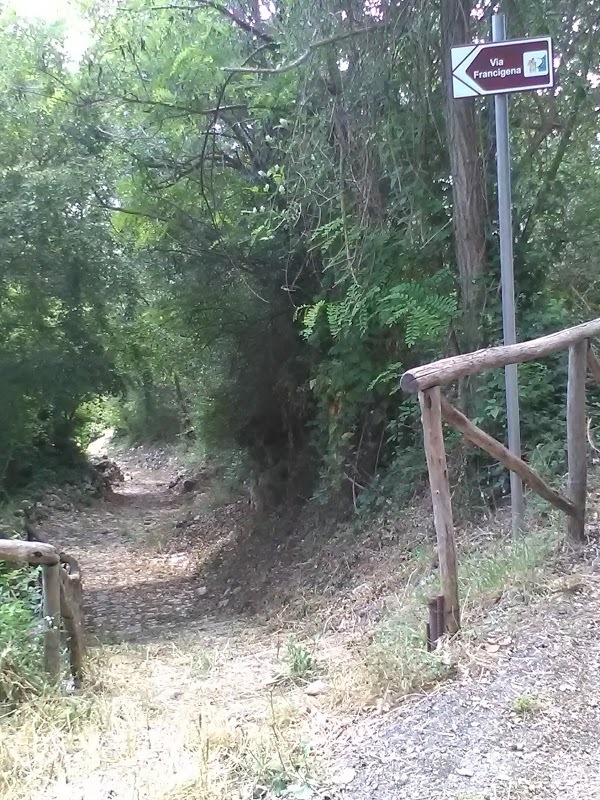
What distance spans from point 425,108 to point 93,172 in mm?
5012

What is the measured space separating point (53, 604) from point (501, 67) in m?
3.84

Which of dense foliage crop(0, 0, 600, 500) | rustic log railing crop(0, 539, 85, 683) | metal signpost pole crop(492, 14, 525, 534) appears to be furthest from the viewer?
dense foliage crop(0, 0, 600, 500)

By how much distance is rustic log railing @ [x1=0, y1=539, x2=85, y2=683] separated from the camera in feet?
A: 12.9

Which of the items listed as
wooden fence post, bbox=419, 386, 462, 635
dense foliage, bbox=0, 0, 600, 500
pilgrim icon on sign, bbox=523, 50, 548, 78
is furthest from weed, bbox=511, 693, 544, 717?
pilgrim icon on sign, bbox=523, 50, 548, 78

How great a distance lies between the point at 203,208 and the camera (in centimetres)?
954

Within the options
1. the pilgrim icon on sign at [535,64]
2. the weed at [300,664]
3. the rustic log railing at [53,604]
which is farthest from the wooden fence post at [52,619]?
the pilgrim icon on sign at [535,64]

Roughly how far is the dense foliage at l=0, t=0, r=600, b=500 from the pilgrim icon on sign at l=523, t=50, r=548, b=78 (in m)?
1.87

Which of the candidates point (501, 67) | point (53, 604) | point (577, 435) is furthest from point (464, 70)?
point (53, 604)

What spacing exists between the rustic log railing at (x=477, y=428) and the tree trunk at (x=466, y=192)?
2.08 metres

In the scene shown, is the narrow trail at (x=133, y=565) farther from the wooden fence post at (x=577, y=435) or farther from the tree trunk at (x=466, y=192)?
the wooden fence post at (x=577, y=435)

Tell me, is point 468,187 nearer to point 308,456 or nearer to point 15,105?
point 308,456

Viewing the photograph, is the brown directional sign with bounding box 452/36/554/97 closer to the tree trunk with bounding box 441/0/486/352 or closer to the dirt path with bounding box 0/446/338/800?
the tree trunk with bounding box 441/0/486/352

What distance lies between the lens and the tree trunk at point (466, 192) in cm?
605

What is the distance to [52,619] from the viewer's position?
4.04 m
